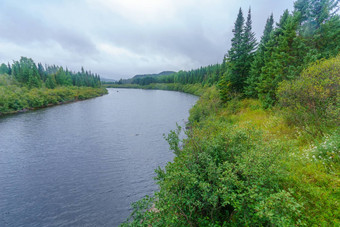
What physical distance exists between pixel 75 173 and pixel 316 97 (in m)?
25.4

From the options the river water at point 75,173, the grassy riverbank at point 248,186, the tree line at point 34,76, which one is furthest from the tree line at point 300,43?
the tree line at point 34,76

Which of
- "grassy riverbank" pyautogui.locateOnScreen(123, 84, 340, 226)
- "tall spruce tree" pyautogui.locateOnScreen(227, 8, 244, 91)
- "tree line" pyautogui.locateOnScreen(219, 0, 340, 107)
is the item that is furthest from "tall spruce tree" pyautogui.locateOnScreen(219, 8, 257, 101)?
"grassy riverbank" pyautogui.locateOnScreen(123, 84, 340, 226)

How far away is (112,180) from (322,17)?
34206 millimetres

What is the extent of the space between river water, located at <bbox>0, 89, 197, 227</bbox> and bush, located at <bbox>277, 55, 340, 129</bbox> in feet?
50.3

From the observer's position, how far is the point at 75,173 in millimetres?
18078

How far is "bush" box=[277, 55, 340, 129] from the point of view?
941 cm

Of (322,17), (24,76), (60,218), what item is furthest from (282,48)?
(24,76)

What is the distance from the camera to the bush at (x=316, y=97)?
9414 mm

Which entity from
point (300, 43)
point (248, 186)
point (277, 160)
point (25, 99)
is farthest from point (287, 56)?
point (25, 99)

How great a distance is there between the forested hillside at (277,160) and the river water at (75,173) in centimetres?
418

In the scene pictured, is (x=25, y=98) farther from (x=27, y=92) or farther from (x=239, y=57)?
(x=239, y=57)

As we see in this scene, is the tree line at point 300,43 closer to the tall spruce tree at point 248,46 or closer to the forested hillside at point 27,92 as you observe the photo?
the tall spruce tree at point 248,46

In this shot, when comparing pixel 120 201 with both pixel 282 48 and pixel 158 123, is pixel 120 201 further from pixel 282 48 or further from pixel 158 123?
pixel 282 48

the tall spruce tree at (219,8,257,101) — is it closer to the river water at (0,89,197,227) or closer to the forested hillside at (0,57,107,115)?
the river water at (0,89,197,227)
